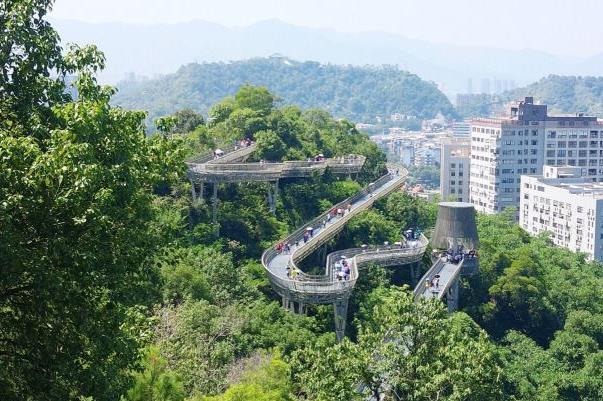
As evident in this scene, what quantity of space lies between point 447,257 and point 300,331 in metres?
13.0

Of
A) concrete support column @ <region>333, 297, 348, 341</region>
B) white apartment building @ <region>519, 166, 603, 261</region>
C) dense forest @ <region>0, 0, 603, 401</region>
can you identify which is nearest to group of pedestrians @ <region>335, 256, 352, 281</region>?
dense forest @ <region>0, 0, 603, 401</region>

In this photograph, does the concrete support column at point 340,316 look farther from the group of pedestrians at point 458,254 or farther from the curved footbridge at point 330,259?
the group of pedestrians at point 458,254

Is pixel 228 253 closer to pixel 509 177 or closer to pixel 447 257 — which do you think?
pixel 447 257

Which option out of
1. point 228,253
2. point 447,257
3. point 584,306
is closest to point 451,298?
Result: point 447,257

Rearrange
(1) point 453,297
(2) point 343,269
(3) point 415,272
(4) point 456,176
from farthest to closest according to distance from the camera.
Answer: (4) point 456,176 → (3) point 415,272 → (1) point 453,297 → (2) point 343,269

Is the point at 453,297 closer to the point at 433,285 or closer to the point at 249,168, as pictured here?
the point at 433,285

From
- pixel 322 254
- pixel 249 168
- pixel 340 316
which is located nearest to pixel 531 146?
pixel 322 254

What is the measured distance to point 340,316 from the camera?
1024 inches

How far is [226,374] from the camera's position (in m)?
19.4

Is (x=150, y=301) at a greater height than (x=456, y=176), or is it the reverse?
(x=150, y=301)

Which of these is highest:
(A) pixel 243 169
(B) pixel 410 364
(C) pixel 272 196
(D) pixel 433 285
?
(A) pixel 243 169

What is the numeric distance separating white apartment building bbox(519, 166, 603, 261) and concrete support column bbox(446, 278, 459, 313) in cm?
3144

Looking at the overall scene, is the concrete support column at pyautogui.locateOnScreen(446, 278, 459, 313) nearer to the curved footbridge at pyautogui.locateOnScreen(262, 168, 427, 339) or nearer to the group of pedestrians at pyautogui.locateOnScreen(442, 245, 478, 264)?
the group of pedestrians at pyautogui.locateOnScreen(442, 245, 478, 264)

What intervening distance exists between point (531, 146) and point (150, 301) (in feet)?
223
